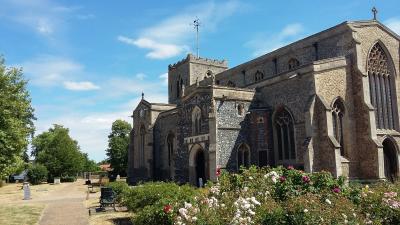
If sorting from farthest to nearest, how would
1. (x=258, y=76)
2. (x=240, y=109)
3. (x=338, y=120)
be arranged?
1. (x=258, y=76)
2. (x=240, y=109)
3. (x=338, y=120)

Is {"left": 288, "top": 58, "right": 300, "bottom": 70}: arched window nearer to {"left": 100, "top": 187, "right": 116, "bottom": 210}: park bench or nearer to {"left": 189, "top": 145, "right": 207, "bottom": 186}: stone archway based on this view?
{"left": 189, "top": 145, "right": 207, "bottom": 186}: stone archway

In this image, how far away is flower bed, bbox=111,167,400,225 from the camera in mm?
8109

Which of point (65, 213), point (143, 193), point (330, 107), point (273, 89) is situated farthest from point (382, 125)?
point (65, 213)

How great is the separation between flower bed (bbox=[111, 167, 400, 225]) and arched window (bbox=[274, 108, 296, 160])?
1550cm

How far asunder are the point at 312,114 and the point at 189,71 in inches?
1078

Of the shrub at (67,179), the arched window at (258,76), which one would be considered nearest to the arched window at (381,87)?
the arched window at (258,76)

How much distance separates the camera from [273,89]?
97.0 feet

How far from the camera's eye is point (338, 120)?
26.8m

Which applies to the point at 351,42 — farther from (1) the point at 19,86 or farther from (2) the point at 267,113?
(1) the point at 19,86

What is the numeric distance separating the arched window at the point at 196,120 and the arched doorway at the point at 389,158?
1376cm

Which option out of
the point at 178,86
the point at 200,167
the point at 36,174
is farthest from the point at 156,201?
the point at 36,174

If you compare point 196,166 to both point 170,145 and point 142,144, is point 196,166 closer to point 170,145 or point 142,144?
point 170,145

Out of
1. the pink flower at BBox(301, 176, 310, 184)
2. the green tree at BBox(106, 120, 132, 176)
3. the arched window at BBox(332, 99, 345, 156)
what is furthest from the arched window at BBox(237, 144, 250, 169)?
the green tree at BBox(106, 120, 132, 176)

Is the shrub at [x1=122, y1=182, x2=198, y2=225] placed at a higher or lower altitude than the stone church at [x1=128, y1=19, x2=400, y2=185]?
lower
